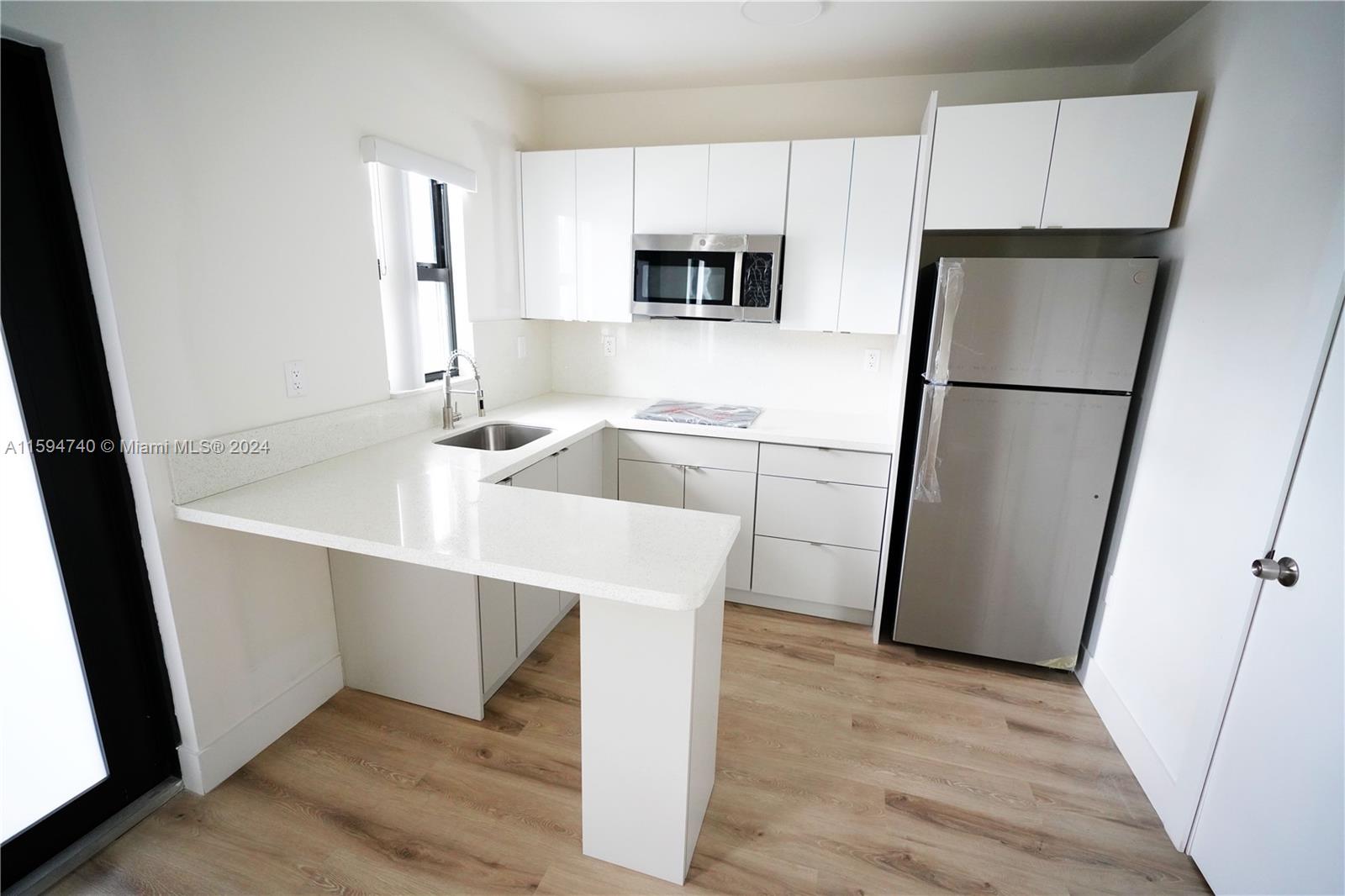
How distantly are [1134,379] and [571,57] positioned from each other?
263 cm

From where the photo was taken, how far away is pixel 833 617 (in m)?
2.82

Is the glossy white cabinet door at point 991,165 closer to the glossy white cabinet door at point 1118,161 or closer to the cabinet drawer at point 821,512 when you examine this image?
the glossy white cabinet door at point 1118,161

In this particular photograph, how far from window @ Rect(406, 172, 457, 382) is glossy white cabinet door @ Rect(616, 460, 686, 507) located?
93 centimetres

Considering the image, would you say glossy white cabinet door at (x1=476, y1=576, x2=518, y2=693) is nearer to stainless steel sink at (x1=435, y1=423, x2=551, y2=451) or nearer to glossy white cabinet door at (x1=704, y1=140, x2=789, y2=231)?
stainless steel sink at (x1=435, y1=423, x2=551, y2=451)

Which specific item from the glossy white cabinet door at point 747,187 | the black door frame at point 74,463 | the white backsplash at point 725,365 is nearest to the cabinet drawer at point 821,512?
the white backsplash at point 725,365

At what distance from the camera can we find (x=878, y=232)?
2551mm

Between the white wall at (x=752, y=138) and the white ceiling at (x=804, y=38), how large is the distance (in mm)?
77

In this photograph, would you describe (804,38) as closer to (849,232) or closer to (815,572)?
(849,232)

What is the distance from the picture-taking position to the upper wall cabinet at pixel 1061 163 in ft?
6.52

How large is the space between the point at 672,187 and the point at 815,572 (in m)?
1.93

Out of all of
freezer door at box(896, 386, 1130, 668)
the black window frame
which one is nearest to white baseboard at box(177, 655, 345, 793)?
the black window frame

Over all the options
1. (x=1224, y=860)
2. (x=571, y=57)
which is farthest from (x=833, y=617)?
(x=571, y=57)

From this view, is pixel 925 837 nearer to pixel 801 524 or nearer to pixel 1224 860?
pixel 1224 860

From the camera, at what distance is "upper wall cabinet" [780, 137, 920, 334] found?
8.19 feet
